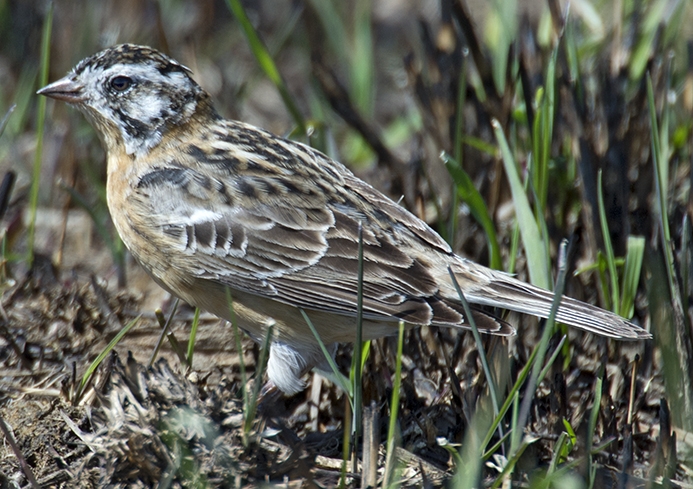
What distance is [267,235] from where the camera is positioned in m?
4.51

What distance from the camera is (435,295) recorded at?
423 centimetres

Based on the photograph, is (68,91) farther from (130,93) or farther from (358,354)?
(358,354)

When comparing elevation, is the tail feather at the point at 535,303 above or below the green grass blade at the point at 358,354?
above

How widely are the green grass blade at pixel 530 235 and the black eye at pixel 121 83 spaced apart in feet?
6.91

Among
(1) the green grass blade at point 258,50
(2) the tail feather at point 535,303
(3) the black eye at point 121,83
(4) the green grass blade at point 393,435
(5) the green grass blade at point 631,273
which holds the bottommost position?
(4) the green grass blade at point 393,435

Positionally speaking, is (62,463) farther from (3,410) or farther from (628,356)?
(628,356)

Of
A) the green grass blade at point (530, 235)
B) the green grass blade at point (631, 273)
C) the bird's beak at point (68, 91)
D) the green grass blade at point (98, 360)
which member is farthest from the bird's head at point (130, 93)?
the green grass blade at point (631, 273)

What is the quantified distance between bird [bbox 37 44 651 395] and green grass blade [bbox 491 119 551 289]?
0.19m

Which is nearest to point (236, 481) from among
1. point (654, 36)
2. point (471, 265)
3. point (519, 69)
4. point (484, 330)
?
point (484, 330)

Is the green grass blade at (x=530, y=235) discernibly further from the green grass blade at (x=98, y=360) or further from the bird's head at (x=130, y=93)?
the green grass blade at (x=98, y=360)

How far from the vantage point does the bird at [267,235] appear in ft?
13.9

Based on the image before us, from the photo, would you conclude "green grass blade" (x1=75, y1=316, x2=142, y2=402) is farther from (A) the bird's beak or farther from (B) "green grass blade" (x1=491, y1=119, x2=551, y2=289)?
(B) "green grass blade" (x1=491, y1=119, x2=551, y2=289)

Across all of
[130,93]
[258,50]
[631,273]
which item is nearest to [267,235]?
[130,93]

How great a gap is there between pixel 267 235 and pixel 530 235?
1429 millimetres
